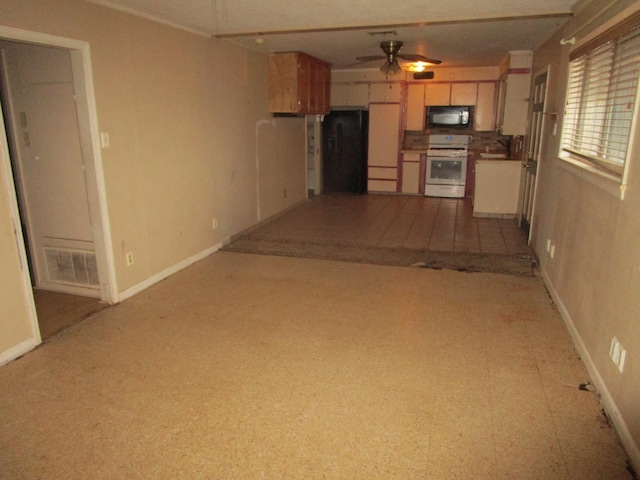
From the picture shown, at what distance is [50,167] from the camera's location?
3.48 meters

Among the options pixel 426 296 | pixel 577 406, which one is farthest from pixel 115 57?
pixel 577 406

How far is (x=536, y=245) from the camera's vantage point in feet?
15.0

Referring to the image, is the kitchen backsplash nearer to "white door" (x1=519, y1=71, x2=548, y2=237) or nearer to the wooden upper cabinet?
"white door" (x1=519, y1=71, x2=548, y2=237)

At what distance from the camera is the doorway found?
324cm

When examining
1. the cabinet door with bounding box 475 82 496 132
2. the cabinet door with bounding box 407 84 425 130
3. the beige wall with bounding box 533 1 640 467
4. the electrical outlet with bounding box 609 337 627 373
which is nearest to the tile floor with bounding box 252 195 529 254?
the beige wall with bounding box 533 1 640 467

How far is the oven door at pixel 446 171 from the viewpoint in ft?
26.0

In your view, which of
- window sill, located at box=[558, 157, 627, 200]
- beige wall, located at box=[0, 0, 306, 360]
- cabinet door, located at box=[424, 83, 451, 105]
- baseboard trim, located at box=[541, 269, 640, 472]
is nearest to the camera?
baseboard trim, located at box=[541, 269, 640, 472]

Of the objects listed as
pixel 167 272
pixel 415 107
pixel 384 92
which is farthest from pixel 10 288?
pixel 415 107

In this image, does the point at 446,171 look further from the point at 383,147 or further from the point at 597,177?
the point at 597,177

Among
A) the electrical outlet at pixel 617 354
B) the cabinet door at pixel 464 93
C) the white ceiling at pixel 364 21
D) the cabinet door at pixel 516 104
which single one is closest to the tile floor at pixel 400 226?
the cabinet door at pixel 516 104

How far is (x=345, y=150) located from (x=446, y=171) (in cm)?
188

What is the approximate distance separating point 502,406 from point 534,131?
13.3 ft

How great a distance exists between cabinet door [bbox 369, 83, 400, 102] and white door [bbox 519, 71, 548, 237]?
2814 millimetres

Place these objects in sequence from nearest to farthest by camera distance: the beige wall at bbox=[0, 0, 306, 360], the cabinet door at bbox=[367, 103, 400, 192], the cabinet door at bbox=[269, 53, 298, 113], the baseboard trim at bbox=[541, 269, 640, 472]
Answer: the baseboard trim at bbox=[541, 269, 640, 472] < the beige wall at bbox=[0, 0, 306, 360] < the cabinet door at bbox=[269, 53, 298, 113] < the cabinet door at bbox=[367, 103, 400, 192]
